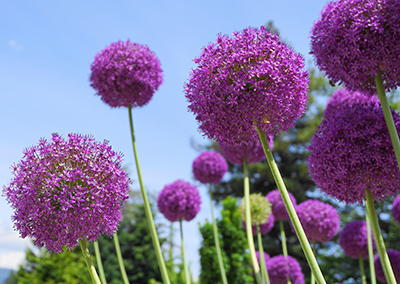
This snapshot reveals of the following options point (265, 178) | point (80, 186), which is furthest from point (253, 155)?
point (265, 178)

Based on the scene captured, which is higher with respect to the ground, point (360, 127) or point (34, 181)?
point (360, 127)

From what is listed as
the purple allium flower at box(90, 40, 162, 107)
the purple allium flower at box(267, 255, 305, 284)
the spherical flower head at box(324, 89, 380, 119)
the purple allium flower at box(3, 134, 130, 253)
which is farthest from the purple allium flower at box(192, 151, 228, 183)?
the purple allium flower at box(3, 134, 130, 253)

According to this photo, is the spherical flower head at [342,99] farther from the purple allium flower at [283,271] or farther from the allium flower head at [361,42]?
the purple allium flower at [283,271]

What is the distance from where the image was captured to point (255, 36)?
3.23 m

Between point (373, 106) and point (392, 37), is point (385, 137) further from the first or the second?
point (392, 37)

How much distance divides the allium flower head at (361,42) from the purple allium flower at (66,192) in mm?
2429

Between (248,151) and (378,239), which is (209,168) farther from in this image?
(378,239)

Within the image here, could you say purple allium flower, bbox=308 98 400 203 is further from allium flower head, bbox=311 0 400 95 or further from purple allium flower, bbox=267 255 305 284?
purple allium flower, bbox=267 255 305 284

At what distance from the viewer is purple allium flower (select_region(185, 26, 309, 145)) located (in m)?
2.98

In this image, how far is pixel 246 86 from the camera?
3047 millimetres

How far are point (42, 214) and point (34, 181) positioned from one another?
281 mm

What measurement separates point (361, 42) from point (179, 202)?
516cm

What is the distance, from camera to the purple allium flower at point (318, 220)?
6.42 metres

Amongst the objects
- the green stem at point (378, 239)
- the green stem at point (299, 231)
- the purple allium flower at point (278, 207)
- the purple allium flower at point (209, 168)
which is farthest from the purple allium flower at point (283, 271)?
the green stem at point (299, 231)
